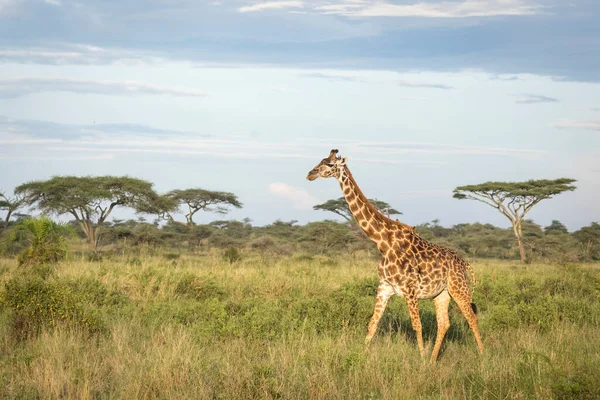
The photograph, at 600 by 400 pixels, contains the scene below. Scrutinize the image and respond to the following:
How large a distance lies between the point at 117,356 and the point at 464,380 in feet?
11.8

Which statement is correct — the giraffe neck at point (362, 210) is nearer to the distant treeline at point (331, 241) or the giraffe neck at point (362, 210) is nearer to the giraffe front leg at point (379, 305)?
the giraffe front leg at point (379, 305)

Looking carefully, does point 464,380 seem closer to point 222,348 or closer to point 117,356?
point 222,348

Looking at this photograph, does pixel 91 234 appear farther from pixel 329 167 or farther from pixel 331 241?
pixel 329 167

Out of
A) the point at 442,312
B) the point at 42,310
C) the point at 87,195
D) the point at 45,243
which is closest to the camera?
the point at 442,312

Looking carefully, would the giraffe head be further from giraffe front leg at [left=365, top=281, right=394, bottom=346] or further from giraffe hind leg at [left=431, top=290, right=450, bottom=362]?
giraffe hind leg at [left=431, top=290, right=450, bottom=362]

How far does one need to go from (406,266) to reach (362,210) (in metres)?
0.88

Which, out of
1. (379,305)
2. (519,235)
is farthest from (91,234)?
(379,305)

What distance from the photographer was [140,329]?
9.30m

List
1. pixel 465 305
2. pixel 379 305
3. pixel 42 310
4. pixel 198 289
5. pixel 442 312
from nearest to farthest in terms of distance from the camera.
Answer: pixel 379 305
pixel 465 305
pixel 442 312
pixel 42 310
pixel 198 289

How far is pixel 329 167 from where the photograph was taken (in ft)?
26.1

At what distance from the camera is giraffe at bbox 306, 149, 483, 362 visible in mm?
7961

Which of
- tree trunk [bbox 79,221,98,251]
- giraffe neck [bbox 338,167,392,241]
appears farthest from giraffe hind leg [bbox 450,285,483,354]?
tree trunk [bbox 79,221,98,251]

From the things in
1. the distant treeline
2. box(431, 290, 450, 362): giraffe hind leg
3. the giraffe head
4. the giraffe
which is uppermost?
the giraffe head

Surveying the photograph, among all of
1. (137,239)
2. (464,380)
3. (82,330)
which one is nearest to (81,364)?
(82,330)
